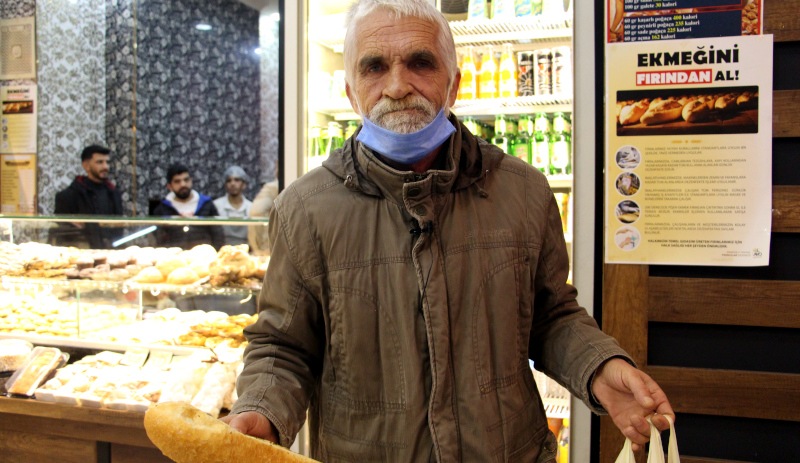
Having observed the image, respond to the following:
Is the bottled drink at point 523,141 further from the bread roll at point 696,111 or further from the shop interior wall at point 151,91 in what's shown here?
the shop interior wall at point 151,91

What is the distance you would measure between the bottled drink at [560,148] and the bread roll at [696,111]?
96 cm

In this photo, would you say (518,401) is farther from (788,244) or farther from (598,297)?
(788,244)

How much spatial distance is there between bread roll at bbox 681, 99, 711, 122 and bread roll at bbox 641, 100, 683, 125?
20mm

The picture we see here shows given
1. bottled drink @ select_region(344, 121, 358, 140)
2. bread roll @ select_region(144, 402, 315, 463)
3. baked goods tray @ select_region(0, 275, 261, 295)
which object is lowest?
bread roll @ select_region(144, 402, 315, 463)

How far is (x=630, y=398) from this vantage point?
1.25 meters

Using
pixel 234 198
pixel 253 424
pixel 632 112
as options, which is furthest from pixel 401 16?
pixel 234 198

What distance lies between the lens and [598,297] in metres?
2.40

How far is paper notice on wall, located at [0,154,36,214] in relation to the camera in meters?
5.89

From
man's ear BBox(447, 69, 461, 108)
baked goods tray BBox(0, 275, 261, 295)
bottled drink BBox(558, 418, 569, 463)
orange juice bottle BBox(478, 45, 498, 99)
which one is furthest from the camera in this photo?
orange juice bottle BBox(478, 45, 498, 99)

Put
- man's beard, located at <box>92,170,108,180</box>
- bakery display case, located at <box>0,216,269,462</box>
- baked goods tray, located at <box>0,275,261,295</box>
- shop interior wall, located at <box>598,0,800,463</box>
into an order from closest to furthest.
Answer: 1. shop interior wall, located at <box>598,0,800,463</box>
2. bakery display case, located at <box>0,216,269,462</box>
3. baked goods tray, located at <box>0,275,261,295</box>
4. man's beard, located at <box>92,170,108,180</box>

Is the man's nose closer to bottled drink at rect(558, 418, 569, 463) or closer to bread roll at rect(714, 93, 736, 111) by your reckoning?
bread roll at rect(714, 93, 736, 111)

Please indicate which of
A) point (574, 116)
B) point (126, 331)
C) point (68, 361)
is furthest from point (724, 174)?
point (68, 361)

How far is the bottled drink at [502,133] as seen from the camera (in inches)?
132

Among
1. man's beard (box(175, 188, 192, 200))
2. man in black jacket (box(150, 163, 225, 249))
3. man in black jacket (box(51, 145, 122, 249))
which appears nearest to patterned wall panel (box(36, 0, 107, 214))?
man in black jacket (box(51, 145, 122, 249))
